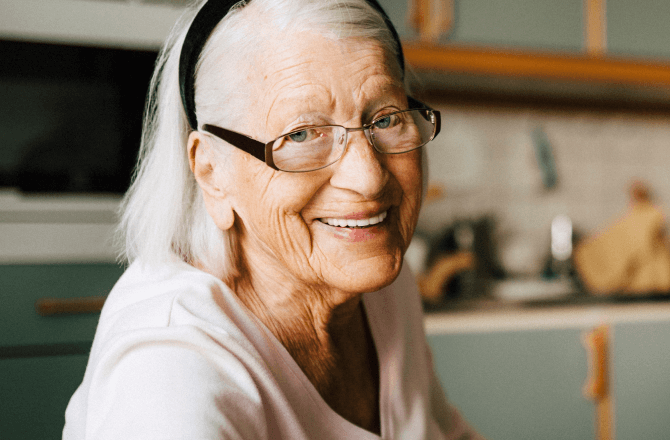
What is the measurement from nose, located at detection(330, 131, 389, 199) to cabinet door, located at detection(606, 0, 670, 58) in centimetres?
190

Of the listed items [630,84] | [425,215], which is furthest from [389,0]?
[630,84]

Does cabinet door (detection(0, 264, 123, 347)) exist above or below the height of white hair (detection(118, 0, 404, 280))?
below

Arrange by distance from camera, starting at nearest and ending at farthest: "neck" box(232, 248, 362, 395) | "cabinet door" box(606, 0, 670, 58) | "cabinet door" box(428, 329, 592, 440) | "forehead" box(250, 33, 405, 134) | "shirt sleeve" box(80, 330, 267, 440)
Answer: "shirt sleeve" box(80, 330, 267, 440), "forehead" box(250, 33, 405, 134), "neck" box(232, 248, 362, 395), "cabinet door" box(428, 329, 592, 440), "cabinet door" box(606, 0, 670, 58)

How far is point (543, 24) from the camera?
6.55 feet

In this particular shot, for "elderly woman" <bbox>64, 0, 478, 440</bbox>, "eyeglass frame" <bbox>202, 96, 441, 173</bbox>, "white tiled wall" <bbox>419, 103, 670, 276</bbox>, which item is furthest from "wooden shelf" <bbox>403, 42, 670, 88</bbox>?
"eyeglass frame" <bbox>202, 96, 441, 173</bbox>

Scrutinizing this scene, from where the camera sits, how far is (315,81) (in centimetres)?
59

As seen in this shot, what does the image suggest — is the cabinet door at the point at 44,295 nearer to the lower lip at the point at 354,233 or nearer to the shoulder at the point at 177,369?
the shoulder at the point at 177,369

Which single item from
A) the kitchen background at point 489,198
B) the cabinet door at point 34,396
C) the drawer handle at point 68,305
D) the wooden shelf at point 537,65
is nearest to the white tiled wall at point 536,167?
the kitchen background at point 489,198

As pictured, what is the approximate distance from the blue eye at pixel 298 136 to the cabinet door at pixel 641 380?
1.78 m

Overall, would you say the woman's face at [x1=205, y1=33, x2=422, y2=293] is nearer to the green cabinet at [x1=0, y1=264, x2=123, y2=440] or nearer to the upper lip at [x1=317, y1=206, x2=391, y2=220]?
the upper lip at [x1=317, y1=206, x2=391, y2=220]

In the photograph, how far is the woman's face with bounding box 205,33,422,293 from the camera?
597mm

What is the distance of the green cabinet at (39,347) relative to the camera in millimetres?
1328

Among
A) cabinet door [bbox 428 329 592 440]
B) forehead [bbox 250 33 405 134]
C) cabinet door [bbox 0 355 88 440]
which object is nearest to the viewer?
forehead [bbox 250 33 405 134]

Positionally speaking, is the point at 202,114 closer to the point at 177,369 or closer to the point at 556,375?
Answer: the point at 177,369
